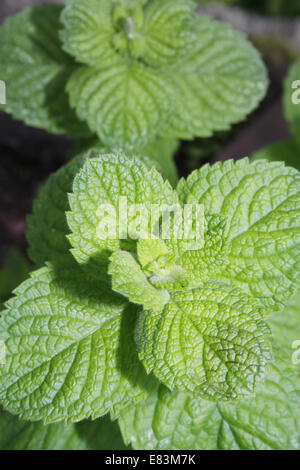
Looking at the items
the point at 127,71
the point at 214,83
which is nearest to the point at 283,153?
the point at 214,83

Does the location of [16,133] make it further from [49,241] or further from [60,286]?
[60,286]

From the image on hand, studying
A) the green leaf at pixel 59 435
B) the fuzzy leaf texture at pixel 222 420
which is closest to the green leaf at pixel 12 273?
the green leaf at pixel 59 435

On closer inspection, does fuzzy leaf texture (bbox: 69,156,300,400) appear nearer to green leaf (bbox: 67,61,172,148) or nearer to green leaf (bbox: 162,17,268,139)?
green leaf (bbox: 67,61,172,148)

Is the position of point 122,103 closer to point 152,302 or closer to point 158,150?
point 158,150

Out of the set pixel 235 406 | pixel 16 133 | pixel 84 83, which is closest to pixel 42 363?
pixel 235 406

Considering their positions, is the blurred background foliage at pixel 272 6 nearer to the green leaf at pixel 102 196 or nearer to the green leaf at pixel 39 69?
the green leaf at pixel 39 69

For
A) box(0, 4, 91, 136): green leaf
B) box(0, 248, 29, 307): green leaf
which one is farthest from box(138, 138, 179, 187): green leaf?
box(0, 248, 29, 307): green leaf
